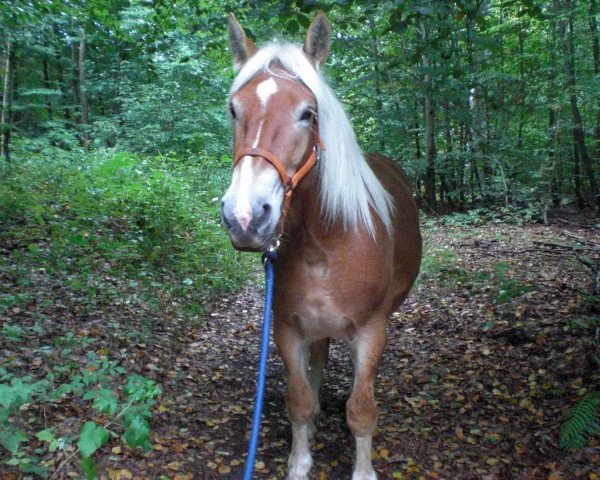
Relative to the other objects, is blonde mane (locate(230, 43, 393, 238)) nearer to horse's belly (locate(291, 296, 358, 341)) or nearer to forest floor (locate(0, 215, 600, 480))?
horse's belly (locate(291, 296, 358, 341))

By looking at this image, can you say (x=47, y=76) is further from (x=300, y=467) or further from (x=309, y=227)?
(x=300, y=467)

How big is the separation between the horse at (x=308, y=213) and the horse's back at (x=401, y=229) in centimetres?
47

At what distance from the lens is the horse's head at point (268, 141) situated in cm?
198

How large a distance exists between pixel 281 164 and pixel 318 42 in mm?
873

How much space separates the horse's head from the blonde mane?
33 mm

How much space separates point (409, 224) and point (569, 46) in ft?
38.6

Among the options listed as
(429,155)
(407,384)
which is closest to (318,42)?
(407,384)

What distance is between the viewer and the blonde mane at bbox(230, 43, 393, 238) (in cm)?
251

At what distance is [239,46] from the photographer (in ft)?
9.21

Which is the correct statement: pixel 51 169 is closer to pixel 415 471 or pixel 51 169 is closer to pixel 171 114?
pixel 171 114

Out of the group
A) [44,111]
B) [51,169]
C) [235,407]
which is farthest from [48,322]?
[44,111]

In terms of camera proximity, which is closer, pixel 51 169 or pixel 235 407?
pixel 235 407

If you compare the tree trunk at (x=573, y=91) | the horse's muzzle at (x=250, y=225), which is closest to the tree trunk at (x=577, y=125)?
the tree trunk at (x=573, y=91)

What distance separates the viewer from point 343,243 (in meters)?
2.84
